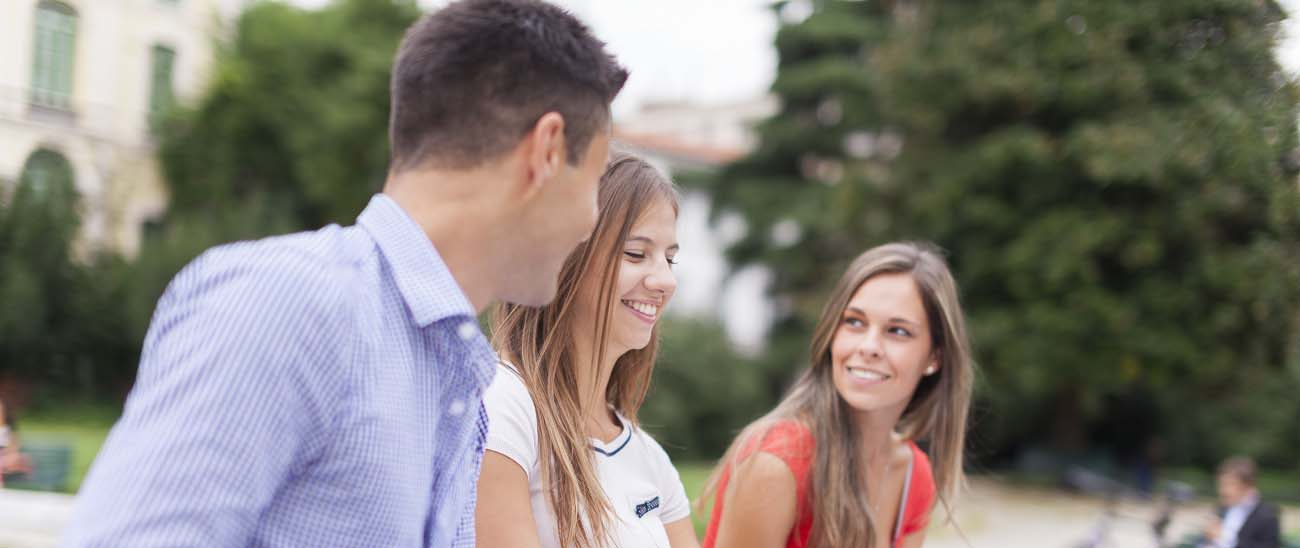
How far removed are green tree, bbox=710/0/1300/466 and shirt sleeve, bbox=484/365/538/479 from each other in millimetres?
9673

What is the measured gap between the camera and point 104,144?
476 inches

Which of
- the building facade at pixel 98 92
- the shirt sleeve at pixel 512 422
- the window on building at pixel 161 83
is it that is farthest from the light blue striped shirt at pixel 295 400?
the window on building at pixel 161 83

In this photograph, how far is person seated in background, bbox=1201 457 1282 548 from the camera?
7.74 metres

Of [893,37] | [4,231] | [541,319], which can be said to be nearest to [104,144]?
[4,231]

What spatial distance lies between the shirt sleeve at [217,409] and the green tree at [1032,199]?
417 inches

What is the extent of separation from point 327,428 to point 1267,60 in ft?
15.3

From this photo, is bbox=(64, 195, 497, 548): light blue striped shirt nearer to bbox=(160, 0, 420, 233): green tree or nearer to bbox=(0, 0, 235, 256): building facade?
bbox=(0, 0, 235, 256): building facade

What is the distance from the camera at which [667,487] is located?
98.0 inches

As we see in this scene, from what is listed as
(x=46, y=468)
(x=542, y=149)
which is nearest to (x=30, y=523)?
(x=46, y=468)

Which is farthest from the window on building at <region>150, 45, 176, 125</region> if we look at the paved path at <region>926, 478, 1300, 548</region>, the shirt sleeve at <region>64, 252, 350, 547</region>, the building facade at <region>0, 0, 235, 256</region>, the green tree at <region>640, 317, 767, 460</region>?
the shirt sleeve at <region>64, 252, 350, 547</region>

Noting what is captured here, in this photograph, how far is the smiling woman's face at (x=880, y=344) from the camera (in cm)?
314

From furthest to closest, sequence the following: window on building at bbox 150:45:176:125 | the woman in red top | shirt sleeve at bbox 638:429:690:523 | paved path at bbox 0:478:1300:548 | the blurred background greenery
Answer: window on building at bbox 150:45:176:125, the blurred background greenery, paved path at bbox 0:478:1300:548, the woman in red top, shirt sleeve at bbox 638:429:690:523

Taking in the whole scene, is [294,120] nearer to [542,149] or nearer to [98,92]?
→ [98,92]

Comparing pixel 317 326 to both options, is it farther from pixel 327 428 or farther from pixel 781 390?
pixel 781 390
